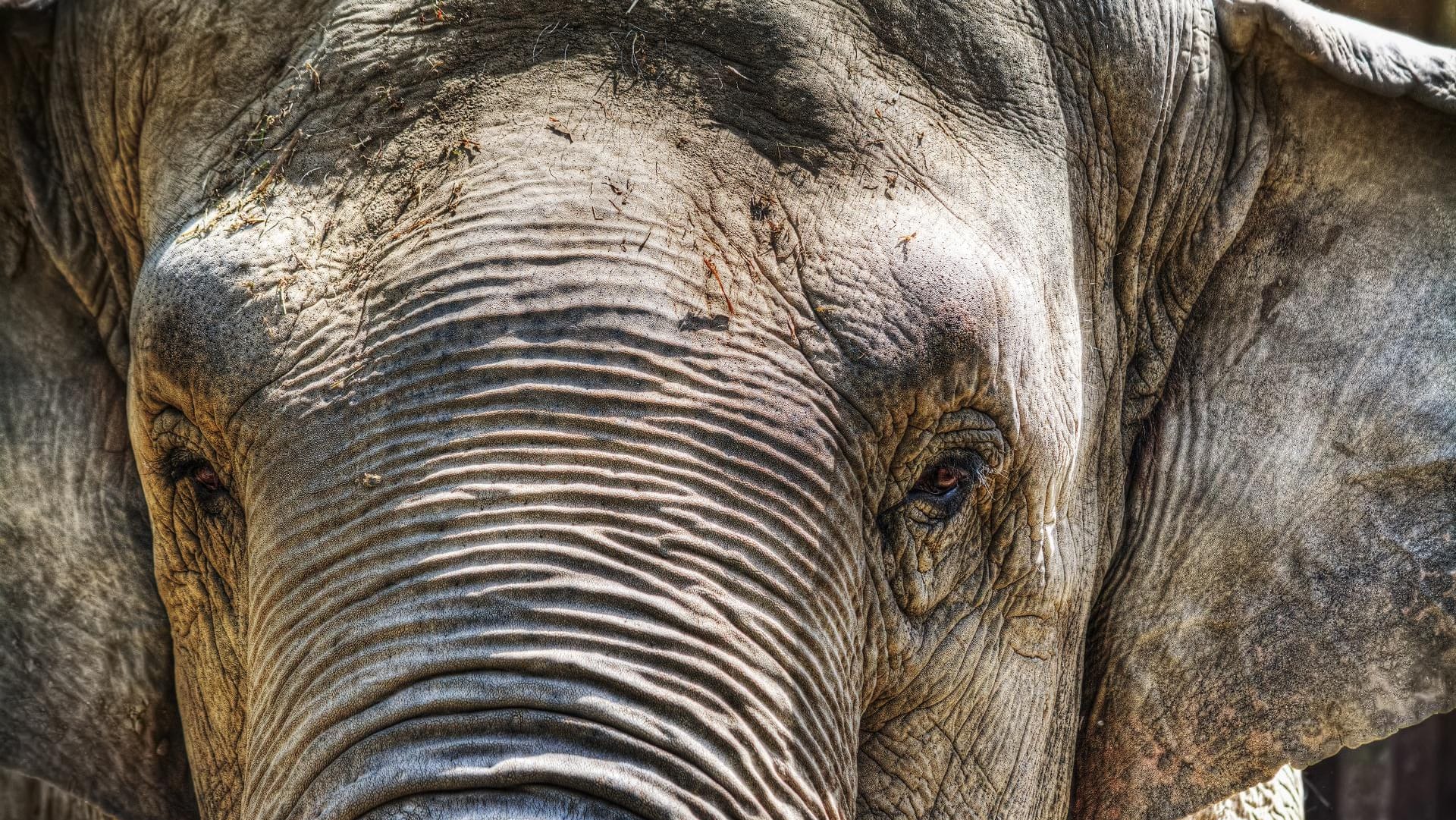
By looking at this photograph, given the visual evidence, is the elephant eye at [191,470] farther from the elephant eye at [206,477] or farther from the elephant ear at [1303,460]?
the elephant ear at [1303,460]

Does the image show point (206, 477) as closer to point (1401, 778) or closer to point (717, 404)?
point (717, 404)

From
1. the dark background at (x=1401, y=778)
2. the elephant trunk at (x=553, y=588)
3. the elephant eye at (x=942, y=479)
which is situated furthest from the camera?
the dark background at (x=1401, y=778)

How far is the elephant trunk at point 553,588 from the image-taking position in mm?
2129

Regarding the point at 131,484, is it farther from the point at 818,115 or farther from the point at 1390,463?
the point at 1390,463

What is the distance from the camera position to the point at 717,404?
237cm

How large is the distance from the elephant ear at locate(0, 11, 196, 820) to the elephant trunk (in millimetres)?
964

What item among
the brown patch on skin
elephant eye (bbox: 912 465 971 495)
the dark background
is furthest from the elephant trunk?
the dark background

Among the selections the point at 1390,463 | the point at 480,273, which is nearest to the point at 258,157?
the point at 480,273

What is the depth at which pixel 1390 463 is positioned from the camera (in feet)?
9.96

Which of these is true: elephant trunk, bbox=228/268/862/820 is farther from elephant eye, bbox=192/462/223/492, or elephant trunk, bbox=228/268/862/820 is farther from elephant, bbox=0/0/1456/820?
elephant eye, bbox=192/462/223/492

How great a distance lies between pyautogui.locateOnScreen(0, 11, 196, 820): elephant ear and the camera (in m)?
3.32

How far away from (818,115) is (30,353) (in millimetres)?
1726

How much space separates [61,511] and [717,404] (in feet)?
5.37

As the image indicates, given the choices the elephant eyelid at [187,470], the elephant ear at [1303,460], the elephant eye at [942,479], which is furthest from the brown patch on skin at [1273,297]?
the elephant eyelid at [187,470]
